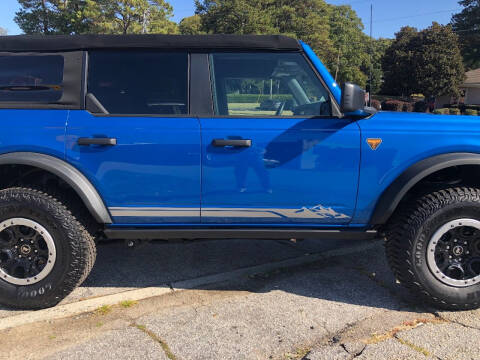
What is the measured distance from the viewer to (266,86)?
121 inches

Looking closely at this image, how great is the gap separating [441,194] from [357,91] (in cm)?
95

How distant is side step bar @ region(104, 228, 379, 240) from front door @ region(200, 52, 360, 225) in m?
0.07

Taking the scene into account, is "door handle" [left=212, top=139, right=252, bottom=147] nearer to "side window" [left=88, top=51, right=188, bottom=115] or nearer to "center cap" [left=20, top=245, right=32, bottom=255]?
"side window" [left=88, top=51, right=188, bottom=115]

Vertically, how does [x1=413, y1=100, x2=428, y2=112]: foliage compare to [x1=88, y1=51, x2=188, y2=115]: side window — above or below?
Answer: above

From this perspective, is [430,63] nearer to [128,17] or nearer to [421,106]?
[421,106]

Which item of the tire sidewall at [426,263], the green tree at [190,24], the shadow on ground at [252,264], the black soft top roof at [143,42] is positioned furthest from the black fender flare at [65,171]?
the green tree at [190,24]

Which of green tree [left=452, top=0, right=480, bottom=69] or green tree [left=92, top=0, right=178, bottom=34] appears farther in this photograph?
green tree [left=452, top=0, right=480, bottom=69]

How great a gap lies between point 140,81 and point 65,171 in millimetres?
818

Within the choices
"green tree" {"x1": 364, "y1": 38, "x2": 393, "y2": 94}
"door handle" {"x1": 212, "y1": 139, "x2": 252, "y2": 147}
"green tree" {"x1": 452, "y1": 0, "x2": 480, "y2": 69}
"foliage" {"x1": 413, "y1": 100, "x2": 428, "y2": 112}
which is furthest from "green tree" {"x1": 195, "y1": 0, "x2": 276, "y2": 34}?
"door handle" {"x1": 212, "y1": 139, "x2": 252, "y2": 147}

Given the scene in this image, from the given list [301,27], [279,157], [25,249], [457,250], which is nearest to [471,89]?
[301,27]

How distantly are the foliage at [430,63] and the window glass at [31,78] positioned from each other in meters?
36.9

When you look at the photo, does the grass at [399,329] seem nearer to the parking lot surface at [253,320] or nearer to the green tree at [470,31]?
the parking lot surface at [253,320]

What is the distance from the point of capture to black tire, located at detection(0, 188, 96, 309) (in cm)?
275

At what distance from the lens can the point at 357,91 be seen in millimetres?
2660
